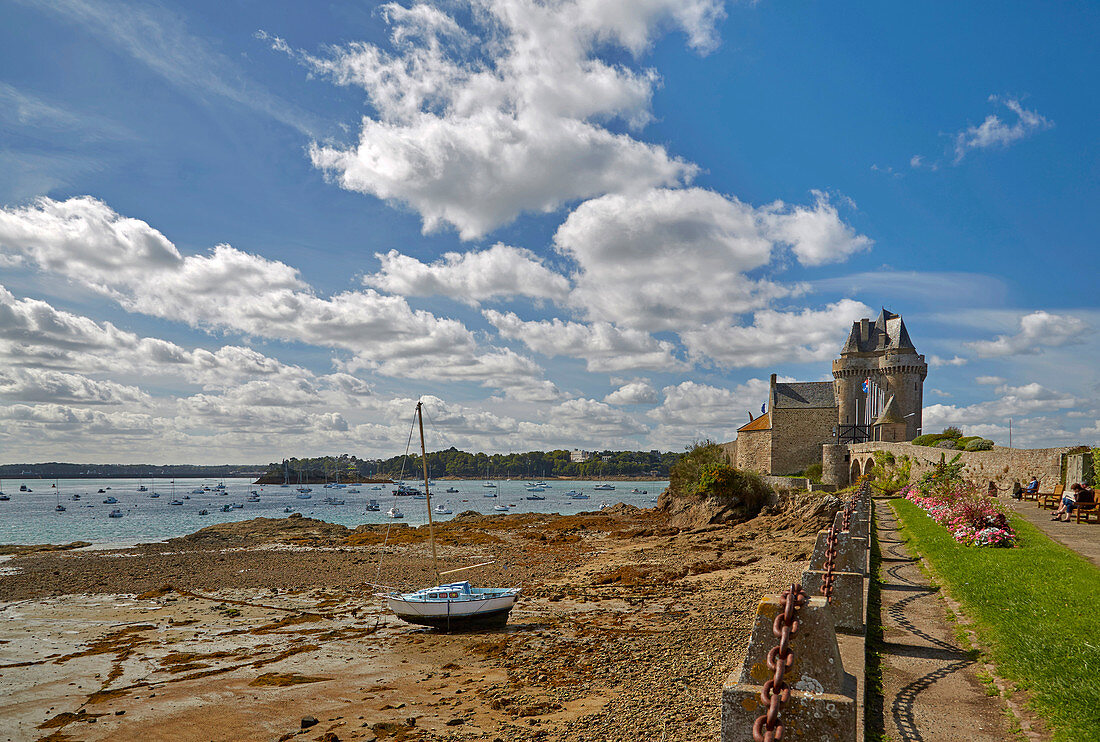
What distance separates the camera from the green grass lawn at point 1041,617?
4.74 metres

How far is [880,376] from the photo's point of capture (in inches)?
2190

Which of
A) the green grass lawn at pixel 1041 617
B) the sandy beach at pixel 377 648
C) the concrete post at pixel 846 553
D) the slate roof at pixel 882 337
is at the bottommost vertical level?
the sandy beach at pixel 377 648

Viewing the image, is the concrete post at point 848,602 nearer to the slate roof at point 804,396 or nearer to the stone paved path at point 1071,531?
the stone paved path at point 1071,531

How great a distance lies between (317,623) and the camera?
1852 cm

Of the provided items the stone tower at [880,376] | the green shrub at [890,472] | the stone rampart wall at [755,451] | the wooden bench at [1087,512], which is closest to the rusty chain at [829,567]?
the wooden bench at [1087,512]

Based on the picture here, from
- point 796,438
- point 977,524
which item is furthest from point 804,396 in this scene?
point 977,524

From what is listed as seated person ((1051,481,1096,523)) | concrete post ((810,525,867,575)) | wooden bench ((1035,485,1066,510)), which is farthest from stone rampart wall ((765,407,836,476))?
concrete post ((810,525,867,575))

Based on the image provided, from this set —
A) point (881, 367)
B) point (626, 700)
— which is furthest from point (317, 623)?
point (881, 367)

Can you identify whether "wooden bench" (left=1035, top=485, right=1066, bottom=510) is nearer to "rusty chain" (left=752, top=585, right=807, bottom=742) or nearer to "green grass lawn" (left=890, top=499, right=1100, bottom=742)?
"green grass lawn" (left=890, top=499, right=1100, bottom=742)

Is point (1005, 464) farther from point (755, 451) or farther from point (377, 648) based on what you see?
point (755, 451)

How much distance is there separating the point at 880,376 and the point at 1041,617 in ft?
178

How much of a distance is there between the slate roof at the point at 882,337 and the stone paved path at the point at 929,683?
5390 cm

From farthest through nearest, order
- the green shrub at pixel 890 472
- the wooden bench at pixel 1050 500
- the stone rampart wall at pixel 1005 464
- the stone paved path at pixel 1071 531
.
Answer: the green shrub at pixel 890 472 < the stone rampart wall at pixel 1005 464 < the wooden bench at pixel 1050 500 < the stone paved path at pixel 1071 531

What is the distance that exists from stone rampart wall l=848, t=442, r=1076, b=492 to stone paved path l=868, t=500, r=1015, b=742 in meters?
18.8
